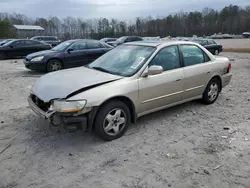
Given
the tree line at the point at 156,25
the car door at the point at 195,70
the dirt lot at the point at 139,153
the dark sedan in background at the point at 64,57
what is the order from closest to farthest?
the dirt lot at the point at 139,153 → the car door at the point at 195,70 → the dark sedan in background at the point at 64,57 → the tree line at the point at 156,25

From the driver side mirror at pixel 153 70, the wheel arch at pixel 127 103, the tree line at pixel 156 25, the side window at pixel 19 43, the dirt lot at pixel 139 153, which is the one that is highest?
the tree line at pixel 156 25

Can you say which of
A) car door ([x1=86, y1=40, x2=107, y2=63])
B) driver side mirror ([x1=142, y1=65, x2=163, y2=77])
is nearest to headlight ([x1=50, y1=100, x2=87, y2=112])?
driver side mirror ([x1=142, y1=65, x2=163, y2=77])

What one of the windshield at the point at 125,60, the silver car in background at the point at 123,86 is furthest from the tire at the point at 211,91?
Result: the windshield at the point at 125,60

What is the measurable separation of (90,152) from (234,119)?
2941 millimetres

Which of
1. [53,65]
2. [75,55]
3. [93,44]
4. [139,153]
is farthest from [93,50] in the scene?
[139,153]

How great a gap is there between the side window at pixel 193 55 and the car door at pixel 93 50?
590 centimetres

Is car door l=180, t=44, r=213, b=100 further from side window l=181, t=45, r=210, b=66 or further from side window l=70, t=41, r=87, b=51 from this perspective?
side window l=70, t=41, r=87, b=51

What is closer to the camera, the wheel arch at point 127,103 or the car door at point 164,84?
the wheel arch at point 127,103

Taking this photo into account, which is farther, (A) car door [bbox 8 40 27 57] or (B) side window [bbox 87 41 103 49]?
(A) car door [bbox 8 40 27 57]

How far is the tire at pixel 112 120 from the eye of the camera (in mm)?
3410

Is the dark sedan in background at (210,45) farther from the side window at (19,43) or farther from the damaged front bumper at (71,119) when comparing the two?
the damaged front bumper at (71,119)

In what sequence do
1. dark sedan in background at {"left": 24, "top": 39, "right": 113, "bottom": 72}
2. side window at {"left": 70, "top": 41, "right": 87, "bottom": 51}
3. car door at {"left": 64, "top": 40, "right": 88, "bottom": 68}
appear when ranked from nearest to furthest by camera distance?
dark sedan in background at {"left": 24, "top": 39, "right": 113, "bottom": 72} → car door at {"left": 64, "top": 40, "right": 88, "bottom": 68} → side window at {"left": 70, "top": 41, "right": 87, "bottom": 51}

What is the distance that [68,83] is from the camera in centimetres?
354

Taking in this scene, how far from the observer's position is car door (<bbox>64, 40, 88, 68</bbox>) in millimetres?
9461
